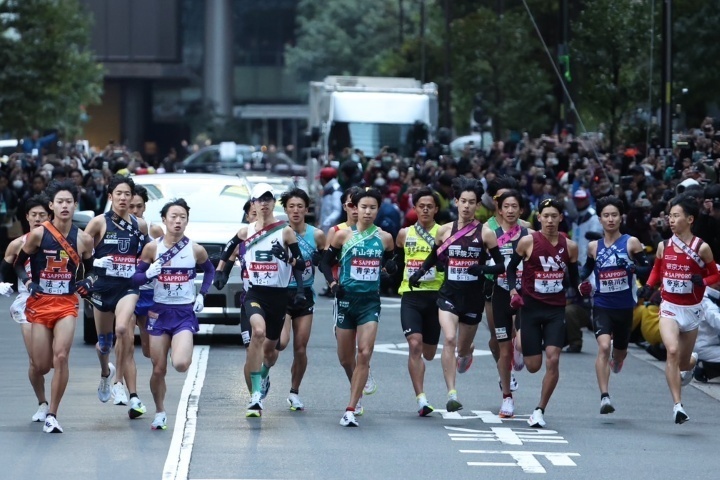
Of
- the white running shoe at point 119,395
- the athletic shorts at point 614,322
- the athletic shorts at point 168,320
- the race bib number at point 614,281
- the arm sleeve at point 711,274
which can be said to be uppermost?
the arm sleeve at point 711,274

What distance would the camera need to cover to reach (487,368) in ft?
59.1

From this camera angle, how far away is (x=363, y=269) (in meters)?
13.8

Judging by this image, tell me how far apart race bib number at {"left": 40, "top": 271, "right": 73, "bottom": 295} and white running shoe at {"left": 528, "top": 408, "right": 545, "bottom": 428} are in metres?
3.67

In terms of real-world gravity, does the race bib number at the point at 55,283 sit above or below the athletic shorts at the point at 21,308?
above

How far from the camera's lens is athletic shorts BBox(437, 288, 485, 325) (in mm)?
14148

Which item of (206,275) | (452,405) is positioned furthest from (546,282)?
(206,275)

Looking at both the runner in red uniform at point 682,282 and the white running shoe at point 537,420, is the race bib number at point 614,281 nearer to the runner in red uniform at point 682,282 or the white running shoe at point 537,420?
the runner in red uniform at point 682,282

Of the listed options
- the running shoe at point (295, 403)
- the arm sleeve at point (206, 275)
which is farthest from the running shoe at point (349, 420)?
the arm sleeve at point (206, 275)

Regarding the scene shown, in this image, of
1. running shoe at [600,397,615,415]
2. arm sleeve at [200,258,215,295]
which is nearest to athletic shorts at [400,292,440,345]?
running shoe at [600,397,615,415]

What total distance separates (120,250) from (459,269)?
2736 millimetres

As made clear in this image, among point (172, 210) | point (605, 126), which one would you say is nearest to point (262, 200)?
point (172, 210)

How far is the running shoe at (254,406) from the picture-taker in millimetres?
13602

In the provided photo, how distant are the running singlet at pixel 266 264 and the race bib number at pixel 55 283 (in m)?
1.48

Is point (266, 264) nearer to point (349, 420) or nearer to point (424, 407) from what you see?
point (349, 420)
